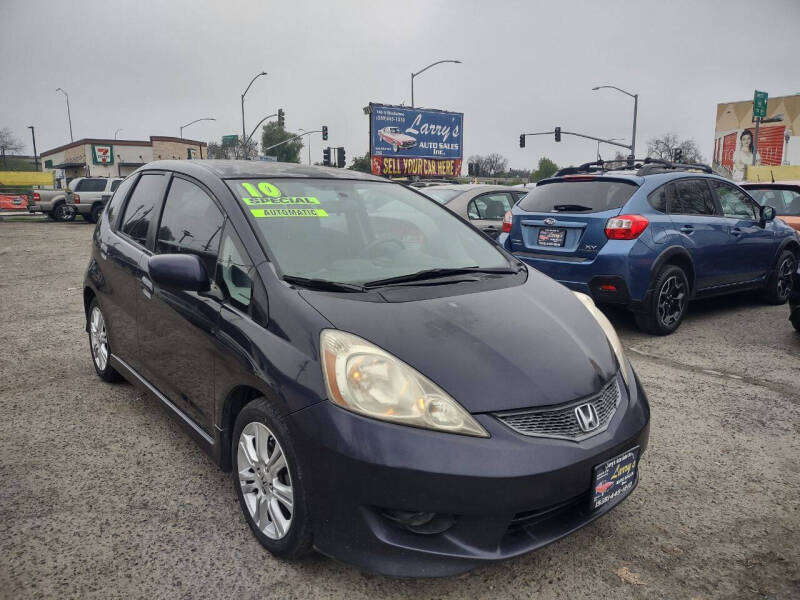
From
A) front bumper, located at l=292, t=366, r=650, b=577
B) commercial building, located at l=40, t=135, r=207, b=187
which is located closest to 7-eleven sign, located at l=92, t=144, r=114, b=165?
commercial building, located at l=40, t=135, r=207, b=187

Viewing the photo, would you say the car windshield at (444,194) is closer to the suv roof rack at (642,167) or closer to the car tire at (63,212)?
the suv roof rack at (642,167)

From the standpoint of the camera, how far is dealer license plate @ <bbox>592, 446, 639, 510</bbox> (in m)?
2.23

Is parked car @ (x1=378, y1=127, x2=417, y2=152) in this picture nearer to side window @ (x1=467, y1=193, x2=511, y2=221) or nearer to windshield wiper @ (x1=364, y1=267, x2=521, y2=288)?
side window @ (x1=467, y1=193, x2=511, y2=221)

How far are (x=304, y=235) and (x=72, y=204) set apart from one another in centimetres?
2497

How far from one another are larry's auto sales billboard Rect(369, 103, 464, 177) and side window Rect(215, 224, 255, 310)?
3839 cm

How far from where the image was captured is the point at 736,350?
5562 millimetres

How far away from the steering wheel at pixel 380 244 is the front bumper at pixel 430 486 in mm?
1083

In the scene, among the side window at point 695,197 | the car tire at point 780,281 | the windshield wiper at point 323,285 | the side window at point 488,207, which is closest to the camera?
the windshield wiper at point 323,285

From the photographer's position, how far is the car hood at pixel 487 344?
86.3 inches

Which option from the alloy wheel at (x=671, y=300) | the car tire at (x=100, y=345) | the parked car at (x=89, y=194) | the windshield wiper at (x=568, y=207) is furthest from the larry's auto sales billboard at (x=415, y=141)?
the car tire at (x=100, y=345)

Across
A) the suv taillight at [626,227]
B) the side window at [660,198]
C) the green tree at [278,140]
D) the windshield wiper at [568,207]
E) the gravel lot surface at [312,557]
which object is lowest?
the gravel lot surface at [312,557]

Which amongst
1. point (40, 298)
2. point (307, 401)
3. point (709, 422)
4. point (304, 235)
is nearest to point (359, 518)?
point (307, 401)

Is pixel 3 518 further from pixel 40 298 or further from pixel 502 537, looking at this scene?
pixel 40 298

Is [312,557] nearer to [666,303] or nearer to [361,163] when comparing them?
[666,303]
